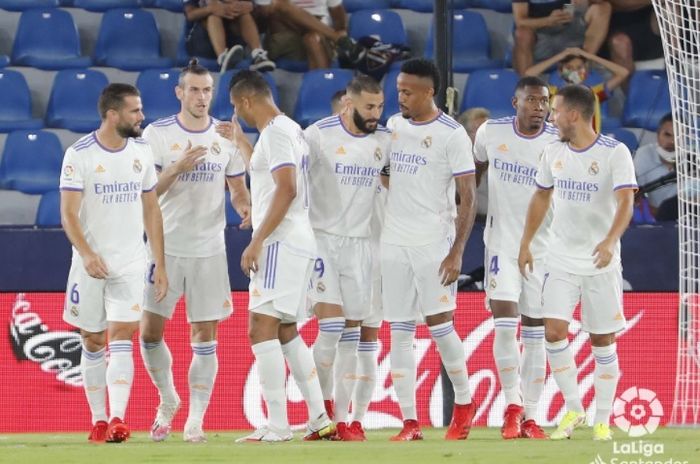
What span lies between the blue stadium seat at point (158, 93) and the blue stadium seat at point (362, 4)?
7.34ft

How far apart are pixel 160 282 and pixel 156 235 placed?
0.29 metres

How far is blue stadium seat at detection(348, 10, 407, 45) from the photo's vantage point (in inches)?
617

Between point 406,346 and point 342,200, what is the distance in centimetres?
101

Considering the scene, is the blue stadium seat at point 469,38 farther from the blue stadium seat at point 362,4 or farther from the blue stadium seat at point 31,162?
the blue stadium seat at point 31,162

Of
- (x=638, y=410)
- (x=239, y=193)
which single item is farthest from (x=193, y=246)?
(x=638, y=410)

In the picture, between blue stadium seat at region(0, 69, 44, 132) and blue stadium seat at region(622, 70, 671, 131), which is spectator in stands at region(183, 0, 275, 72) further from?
blue stadium seat at region(622, 70, 671, 131)

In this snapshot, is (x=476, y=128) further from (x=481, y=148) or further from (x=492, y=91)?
(x=492, y=91)

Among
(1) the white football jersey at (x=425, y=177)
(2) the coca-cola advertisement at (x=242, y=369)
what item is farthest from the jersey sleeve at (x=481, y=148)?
(2) the coca-cola advertisement at (x=242, y=369)

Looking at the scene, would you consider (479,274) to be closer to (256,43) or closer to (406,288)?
(406,288)

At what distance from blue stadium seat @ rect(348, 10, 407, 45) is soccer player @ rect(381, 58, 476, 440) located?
232 inches

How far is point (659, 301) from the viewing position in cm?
1192

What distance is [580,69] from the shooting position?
48.0 ft

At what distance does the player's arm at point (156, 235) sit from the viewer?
955 cm

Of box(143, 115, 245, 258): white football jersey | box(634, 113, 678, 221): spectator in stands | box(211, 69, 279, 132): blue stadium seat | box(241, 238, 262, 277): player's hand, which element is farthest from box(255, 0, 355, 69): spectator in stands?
box(241, 238, 262, 277): player's hand
